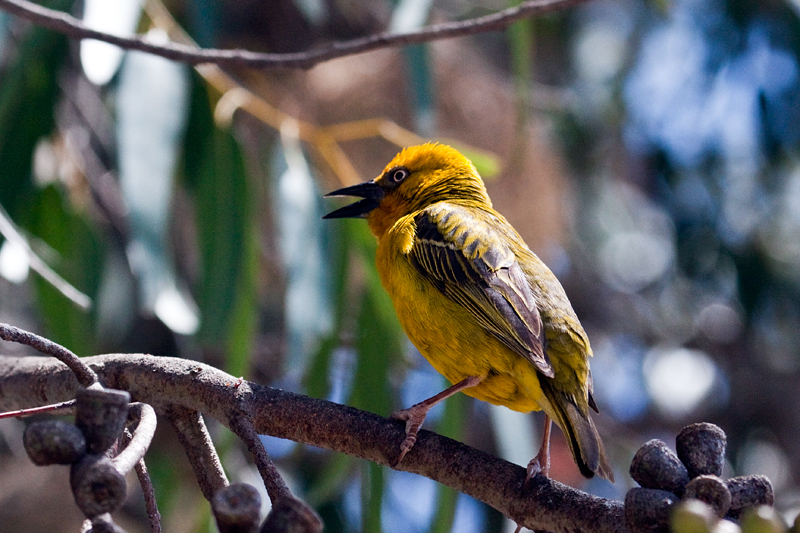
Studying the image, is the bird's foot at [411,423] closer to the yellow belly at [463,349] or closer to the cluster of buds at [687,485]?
the yellow belly at [463,349]

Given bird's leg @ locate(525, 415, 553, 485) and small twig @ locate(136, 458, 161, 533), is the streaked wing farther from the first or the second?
small twig @ locate(136, 458, 161, 533)

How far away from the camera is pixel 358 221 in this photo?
3.26 metres

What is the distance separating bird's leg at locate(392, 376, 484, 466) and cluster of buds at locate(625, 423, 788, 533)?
42 centimetres

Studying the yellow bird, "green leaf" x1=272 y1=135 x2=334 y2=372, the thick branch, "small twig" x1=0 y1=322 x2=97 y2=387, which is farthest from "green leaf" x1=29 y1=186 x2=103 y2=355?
"small twig" x1=0 y1=322 x2=97 y2=387

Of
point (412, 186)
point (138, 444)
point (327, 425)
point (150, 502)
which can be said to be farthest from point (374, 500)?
point (138, 444)

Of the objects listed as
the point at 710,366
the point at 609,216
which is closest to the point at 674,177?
the point at 609,216

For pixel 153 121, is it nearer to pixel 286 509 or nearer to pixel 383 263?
pixel 383 263

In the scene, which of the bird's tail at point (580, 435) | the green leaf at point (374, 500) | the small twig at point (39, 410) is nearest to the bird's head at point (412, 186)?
the green leaf at point (374, 500)

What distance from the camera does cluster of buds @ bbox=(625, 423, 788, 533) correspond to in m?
1.02

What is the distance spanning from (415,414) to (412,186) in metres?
1.18

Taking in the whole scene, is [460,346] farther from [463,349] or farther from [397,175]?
[397,175]

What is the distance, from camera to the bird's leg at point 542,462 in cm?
132

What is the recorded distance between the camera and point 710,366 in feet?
22.7

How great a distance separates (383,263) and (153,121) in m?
1.08
